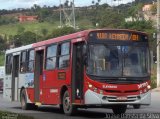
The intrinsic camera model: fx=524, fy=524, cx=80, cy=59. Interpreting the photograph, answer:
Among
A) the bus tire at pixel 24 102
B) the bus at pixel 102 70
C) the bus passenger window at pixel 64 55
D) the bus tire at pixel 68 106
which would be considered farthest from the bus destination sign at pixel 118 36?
the bus tire at pixel 24 102

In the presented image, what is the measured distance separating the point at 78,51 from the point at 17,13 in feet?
492

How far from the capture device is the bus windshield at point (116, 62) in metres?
Result: 17.3

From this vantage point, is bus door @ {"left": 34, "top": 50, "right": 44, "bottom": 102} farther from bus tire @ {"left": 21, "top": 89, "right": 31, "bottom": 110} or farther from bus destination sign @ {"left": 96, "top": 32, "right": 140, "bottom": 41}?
bus destination sign @ {"left": 96, "top": 32, "right": 140, "bottom": 41}

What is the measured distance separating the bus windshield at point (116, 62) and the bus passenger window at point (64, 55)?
1.67 metres

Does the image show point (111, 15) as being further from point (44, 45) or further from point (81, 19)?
point (44, 45)

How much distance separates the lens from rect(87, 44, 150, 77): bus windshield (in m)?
17.3

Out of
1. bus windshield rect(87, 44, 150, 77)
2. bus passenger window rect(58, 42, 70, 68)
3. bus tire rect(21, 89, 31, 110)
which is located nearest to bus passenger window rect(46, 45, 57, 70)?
bus passenger window rect(58, 42, 70, 68)

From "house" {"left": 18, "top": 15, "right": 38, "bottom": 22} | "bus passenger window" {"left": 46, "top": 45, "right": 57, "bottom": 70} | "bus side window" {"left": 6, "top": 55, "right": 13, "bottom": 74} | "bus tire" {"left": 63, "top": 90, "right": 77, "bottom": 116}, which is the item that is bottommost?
"bus tire" {"left": 63, "top": 90, "right": 77, "bottom": 116}

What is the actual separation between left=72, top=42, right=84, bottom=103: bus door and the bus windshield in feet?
1.92

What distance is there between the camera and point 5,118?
1351 cm

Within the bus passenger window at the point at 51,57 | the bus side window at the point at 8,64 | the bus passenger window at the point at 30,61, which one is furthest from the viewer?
the bus side window at the point at 8,64

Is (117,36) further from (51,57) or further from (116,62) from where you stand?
(51,57)

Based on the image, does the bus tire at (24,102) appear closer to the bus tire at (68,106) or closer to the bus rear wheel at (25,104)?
the bus rear wheel at (25,104)

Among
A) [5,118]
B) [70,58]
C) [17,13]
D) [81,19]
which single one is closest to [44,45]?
[70,58]
